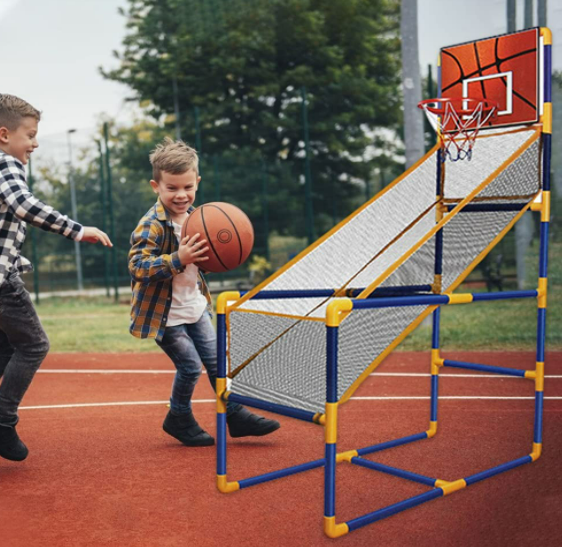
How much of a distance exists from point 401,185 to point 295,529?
7.01 ft

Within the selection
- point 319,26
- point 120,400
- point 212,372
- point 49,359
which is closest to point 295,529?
point 212,372

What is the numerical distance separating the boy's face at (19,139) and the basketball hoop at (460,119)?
2.18 meters

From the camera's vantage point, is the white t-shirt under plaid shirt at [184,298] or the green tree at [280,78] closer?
the white t-shirt under plaid shirt at [184,298]

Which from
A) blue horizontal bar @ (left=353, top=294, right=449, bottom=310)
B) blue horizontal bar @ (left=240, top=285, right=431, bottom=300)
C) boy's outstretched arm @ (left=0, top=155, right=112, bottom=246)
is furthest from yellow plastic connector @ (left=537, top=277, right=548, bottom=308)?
boy's outstretched arm @ (left=0, top=155, right=112, bottom=246)

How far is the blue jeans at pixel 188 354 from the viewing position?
4281 millimetres

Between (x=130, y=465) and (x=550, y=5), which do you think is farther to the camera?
(x=550, y=5)

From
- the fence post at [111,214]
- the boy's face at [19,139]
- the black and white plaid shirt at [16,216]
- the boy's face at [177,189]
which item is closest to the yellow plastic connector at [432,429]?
the boy's face at [177,189]

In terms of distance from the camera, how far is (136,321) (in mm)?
4180

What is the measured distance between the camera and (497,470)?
391 cm

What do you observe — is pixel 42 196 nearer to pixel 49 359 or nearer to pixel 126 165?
pixel 126 165

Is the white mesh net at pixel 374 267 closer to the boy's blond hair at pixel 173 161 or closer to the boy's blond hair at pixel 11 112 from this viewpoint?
the boy's blond hair at pixel 173 161

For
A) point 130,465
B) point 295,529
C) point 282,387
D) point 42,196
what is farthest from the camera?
point 42,196

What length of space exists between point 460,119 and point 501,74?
332 mm

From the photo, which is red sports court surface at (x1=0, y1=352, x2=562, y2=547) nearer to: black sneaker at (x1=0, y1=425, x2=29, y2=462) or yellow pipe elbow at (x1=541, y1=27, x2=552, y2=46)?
black sneaker at (x1=0, y1=425, x2=29, y2=462)
